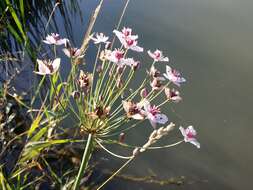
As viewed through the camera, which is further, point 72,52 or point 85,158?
point 72,52

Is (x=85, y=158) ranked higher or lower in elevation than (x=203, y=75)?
higher

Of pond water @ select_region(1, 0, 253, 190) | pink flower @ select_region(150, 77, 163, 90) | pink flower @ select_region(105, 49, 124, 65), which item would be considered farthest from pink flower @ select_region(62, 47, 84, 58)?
pond water @ select_region(1, 0, 253, 190)

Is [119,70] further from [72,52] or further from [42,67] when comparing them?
[42,67]

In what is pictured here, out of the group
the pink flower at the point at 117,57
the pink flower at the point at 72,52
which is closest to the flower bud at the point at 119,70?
the pink flower at the point at 117,57

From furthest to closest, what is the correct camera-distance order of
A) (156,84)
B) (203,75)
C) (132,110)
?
(203,75), (156,84), (132,110)

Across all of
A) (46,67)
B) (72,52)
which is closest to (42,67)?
(46,67)

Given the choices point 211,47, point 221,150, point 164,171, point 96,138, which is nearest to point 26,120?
point 164,171

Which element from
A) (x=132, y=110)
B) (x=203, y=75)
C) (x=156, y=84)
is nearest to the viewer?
(x=132, y=110)

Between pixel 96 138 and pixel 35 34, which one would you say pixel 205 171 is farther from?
pixel 35 34

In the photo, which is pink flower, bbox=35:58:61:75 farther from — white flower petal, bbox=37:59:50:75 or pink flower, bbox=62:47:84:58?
pink flower, bbox=62:47:84:58
